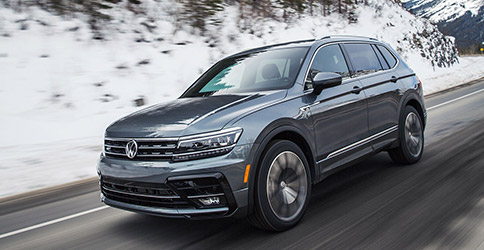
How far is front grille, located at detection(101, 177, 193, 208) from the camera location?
3.55m

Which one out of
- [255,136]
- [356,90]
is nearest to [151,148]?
[255,136]

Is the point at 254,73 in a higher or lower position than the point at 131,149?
higher

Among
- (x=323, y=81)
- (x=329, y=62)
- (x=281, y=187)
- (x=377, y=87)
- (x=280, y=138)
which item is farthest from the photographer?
(x=377, y=87)

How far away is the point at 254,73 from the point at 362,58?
4.93 feet

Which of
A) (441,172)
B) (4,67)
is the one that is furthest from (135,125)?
(4,67)

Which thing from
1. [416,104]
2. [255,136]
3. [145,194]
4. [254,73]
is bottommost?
[145,194]

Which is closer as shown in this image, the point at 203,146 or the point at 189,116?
the point at 203,146

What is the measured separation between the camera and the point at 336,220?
409 centimetres

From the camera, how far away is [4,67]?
10188mm

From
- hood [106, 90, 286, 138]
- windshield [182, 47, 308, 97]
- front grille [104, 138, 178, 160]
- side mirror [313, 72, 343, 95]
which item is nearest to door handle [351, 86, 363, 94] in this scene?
side mirror [313, 72, 343, 95]

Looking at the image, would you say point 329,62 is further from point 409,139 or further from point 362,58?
point 409,139

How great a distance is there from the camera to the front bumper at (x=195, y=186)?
346 centimetres

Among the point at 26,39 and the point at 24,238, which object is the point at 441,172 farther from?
the point at 26,39

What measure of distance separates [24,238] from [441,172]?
458 cm
